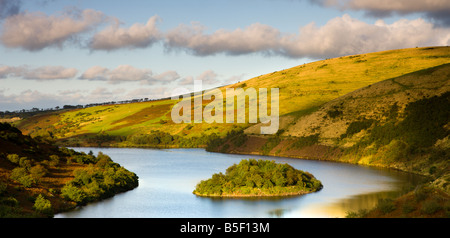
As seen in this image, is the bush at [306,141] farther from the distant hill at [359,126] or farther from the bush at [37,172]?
the bush at [37,172]

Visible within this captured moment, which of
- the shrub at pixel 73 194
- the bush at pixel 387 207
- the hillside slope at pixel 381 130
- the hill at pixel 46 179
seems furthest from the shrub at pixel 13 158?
the hillside slope at pixel 381 130

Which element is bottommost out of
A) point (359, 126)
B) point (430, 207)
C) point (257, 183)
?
point (257, 183)

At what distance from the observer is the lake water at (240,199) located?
5603 cm

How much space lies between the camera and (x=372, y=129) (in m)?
115

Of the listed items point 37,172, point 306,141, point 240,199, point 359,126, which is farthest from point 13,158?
point 359,126

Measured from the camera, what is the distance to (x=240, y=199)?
6531 centimetres

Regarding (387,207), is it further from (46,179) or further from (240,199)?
(46,179)

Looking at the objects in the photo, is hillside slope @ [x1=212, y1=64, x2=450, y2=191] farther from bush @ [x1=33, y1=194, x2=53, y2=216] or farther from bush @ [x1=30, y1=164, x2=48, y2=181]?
bush @ [x1=30, y1=164, x2=48, y2=181]

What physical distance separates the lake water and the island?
2.08 m

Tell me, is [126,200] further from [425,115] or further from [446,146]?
[425,115]

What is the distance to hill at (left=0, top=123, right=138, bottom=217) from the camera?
52.7 m

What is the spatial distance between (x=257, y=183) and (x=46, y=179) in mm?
29920

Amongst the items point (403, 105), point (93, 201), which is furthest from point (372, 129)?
point (93, 201)

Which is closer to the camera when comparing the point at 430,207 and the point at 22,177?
the point at 430,207
